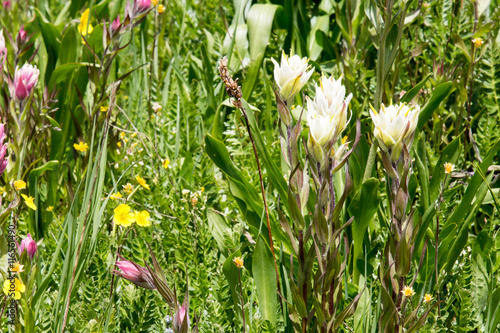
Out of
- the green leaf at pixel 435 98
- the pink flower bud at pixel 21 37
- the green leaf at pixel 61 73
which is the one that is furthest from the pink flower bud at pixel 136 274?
the green leaf at pixel 61 73

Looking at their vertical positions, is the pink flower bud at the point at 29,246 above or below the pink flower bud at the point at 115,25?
below

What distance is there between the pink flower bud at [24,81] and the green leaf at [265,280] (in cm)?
99

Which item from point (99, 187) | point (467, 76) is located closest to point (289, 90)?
point (99, 187)

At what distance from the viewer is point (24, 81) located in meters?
1.97

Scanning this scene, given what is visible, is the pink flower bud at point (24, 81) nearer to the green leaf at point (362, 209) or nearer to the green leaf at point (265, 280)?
the green leaf at point (265, 280)

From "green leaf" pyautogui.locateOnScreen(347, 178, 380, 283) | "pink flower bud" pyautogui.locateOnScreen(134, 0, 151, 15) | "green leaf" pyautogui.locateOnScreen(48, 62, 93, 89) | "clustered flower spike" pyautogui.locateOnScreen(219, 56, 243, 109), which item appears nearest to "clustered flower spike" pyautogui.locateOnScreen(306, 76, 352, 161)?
"clustered flower spike" pyautogui.locateOnScreen(219, 56, 243, 109)

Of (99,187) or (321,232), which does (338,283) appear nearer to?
(321,232)

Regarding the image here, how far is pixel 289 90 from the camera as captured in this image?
1376 millimetres

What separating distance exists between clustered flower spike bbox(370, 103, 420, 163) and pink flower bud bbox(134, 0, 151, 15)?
3.75 ft

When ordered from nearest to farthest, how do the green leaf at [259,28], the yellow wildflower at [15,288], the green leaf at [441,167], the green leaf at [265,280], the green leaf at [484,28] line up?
the yellow wildflower at [15,288]
the green leaf at [265,280]
the green leaf at [441,167]
the green leaf at [484,28]
the green leaf at [259,28]

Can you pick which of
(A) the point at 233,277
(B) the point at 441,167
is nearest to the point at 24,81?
(A) the point at 233,277

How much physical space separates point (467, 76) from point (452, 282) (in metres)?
1.03

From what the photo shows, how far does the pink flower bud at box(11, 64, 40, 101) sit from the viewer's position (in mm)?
1949

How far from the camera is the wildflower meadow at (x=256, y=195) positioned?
1370mm
